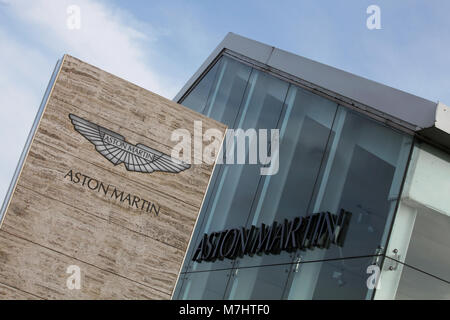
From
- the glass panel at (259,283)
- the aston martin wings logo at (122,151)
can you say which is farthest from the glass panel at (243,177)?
the aston martin wings logo at (122,151)

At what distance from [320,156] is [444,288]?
2.58 metres

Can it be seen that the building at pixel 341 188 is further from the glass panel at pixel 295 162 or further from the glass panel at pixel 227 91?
the glass panel at pixel 227 91

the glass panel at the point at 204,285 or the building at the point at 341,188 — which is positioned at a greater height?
the building at the point at 341,188

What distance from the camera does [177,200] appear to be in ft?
24.6

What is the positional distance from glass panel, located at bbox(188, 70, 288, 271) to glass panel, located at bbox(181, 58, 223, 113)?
2434 millimetres

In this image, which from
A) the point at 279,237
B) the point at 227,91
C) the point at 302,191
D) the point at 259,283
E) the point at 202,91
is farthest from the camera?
the point at 202,91

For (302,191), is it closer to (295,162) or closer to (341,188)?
(295,162)

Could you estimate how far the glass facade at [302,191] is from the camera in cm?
709

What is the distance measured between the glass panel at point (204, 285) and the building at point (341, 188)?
3cm

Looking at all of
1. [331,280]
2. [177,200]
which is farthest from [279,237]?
[177,200]

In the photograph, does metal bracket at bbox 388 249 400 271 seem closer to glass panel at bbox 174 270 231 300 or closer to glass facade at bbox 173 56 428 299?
glass facade at bbox 173 56 428 299

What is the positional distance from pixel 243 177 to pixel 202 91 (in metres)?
4.67

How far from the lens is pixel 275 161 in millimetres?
10008

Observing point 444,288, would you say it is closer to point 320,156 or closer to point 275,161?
point 320,156
